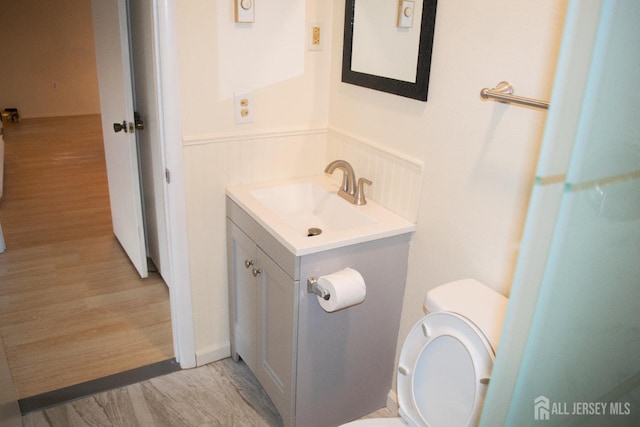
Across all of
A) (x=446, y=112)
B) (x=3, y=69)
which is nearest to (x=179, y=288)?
(x=446, y=112)

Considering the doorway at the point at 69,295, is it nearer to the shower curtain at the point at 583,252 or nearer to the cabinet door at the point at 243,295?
the cabinet door at the point at 243,295

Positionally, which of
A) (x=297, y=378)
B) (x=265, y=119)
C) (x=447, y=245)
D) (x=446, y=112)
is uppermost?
(x=446, y=112)

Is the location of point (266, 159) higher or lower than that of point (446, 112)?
lower

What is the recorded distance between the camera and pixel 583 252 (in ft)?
2.59

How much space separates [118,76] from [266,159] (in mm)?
1071

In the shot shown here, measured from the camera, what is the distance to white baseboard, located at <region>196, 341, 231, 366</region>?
2299 millimetres

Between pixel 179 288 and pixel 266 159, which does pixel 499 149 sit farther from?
pixel 179 288

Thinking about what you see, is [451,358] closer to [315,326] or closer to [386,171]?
[315,326]

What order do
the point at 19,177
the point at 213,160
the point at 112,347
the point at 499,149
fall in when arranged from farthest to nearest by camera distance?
the point at 19,177 → the point at 112,347 → the point at 213,160 → the point at 499,149

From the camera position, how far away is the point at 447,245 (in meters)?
1.69

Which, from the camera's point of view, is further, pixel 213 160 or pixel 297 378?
pixel 213 160

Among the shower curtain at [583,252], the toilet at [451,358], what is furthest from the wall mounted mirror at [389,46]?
the shower curtain at [583,252]

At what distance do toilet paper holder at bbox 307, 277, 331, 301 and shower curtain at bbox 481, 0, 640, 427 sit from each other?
769 mm

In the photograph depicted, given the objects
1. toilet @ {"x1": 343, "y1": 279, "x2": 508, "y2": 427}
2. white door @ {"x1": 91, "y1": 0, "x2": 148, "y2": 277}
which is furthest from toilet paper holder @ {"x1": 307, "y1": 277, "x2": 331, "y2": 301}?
white door @ {"x1": 91, "y1": 0, "x2": 148, "y2": 277}
